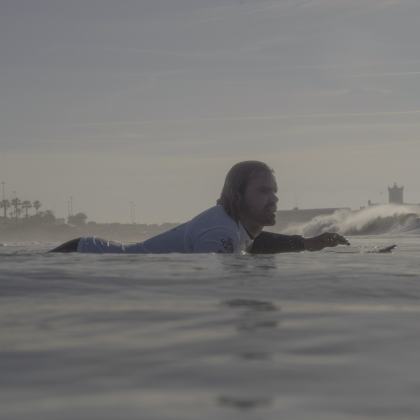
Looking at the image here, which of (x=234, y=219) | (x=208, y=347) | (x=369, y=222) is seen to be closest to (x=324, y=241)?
(x=234, y=219)

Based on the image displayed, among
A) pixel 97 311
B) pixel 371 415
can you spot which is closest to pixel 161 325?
pixel 97 311

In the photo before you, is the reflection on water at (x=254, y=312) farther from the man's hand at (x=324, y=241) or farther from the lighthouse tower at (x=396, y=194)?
the lighthouse tower at (x=396, y=194)

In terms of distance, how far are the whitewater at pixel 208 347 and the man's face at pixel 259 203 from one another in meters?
1.78

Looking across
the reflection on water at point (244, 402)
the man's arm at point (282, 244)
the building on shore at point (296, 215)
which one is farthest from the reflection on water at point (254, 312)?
the building on shore at point (296, 215)

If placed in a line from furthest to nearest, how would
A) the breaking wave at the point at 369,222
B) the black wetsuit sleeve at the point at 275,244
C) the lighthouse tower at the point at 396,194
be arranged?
the lighthouse tower at the point at 396,194, the breaking wave at the point at 369,222, the black wetsuit sleeve at the point at 275,244

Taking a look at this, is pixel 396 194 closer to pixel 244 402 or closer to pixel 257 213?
→ pixel 257 213

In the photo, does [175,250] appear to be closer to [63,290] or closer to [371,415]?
[63,290]

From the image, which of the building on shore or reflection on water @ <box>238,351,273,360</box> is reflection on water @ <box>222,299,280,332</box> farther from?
the building on shore

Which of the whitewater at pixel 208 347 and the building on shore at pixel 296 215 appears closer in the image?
the whitewater at pixel 208 347

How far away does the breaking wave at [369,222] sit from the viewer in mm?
32219

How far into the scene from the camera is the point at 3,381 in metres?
1.11

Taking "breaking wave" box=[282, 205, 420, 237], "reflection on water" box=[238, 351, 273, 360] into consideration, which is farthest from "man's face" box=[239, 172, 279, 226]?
"breaking wave" box=[282, 205, 420, 237]

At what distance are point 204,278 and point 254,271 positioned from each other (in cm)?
51

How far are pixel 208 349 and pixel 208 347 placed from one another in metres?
0.03
